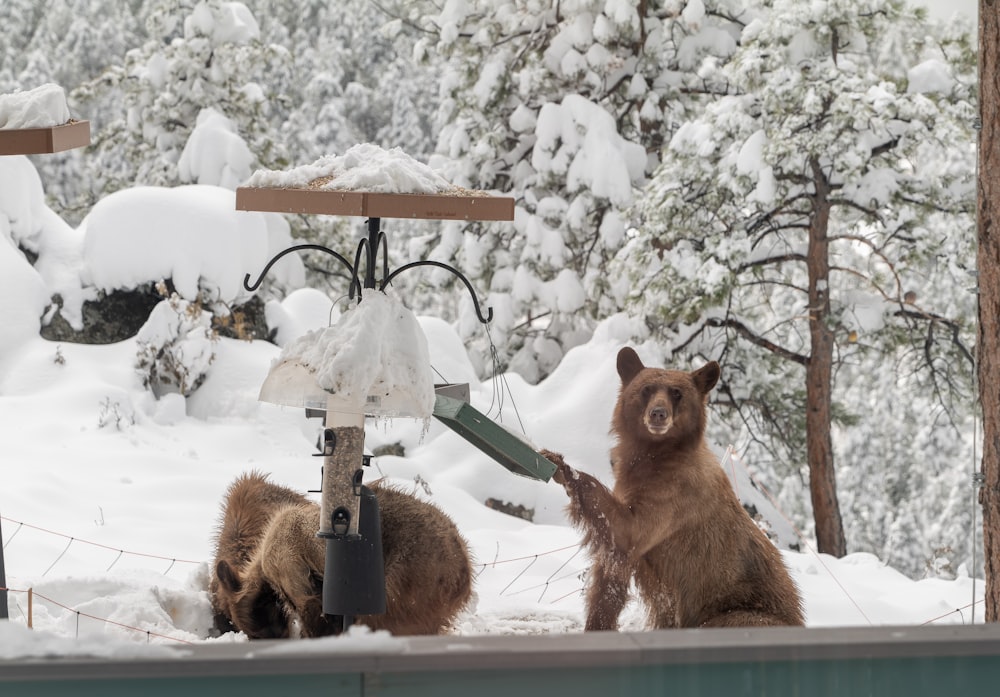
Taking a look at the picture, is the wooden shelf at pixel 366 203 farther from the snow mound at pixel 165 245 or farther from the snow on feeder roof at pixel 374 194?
the snow mound at pixel 165 245

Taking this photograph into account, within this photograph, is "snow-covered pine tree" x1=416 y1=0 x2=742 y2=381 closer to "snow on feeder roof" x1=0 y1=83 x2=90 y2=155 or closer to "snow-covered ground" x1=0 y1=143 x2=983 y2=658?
"snow-covered ground" x1=0 y1=143 x2=983 y2=658

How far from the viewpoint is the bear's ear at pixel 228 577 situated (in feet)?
11.5

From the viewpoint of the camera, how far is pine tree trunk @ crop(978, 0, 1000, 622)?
3.80 metres

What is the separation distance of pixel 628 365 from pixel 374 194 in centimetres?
100

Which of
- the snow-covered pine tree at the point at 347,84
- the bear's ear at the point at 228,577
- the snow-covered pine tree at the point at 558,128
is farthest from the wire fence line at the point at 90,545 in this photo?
the snow-covered pine tree at the point at 347,84

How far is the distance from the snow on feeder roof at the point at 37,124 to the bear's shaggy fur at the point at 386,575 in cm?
126

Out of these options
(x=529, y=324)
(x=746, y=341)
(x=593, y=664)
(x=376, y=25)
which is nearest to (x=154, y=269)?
(x=529, y=324)

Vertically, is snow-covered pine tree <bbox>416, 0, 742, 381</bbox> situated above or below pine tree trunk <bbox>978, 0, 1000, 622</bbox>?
above

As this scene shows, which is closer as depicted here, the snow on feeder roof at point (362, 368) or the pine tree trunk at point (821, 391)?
the snow on feeder roof at point (362, 368)

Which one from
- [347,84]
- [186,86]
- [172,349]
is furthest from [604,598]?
[347,84]

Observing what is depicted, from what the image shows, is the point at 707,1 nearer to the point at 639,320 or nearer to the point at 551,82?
the point at 551,82

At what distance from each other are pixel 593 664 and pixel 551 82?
8.36 m

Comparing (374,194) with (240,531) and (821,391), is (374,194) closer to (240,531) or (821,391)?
(240,531)

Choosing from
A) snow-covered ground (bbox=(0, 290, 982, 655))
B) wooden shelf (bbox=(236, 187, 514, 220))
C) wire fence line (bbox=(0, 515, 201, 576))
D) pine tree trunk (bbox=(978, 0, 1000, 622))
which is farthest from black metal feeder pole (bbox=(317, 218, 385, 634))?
pine tree trunk (bbox=(978, 0, 1000, 622))
